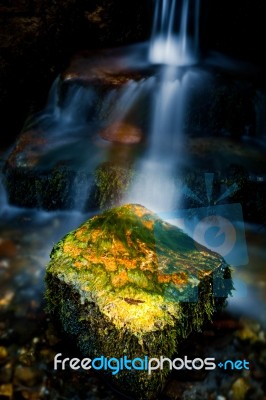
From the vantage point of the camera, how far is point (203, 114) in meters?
6.10

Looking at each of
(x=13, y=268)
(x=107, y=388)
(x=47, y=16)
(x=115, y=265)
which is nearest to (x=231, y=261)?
(x=115, y=265)

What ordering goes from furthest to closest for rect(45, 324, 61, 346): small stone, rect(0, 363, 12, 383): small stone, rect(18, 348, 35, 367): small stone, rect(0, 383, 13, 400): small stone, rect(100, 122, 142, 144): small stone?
1. rect(100, 122, 142, 144): small stone
2. rect(45, 324, 61, 346): small stone
3. rect(18, 348, 35, 367): small stone
4. rect(0, 363, 12, 383): small stone
5. rect(0, 383, 13, 400): small stone

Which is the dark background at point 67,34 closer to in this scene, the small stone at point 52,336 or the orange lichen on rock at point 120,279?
the small stone at point 52,336

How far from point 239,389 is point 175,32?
8.19 metres

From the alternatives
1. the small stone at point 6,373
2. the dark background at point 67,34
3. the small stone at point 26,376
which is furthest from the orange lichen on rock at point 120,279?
the dark background at point 67,34

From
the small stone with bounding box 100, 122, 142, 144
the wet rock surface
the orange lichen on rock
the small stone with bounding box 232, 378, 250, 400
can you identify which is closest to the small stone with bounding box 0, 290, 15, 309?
the wet rock surface

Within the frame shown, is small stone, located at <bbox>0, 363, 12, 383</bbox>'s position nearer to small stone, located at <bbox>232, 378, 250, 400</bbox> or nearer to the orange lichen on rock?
the orange lichen on rock

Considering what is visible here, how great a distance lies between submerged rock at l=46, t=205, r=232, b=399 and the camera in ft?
7.84

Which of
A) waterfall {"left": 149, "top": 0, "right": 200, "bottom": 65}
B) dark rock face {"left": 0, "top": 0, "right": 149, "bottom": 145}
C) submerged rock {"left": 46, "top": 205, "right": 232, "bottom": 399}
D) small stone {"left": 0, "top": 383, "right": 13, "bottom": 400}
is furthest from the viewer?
waterfall {"left": 149, "top": 0, "right": 200, "bottom": 65}

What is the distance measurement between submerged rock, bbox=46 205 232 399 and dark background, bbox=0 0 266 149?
536 centimetres

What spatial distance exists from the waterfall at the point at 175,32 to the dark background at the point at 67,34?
0.20 m

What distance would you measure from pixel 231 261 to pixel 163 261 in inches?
61.5

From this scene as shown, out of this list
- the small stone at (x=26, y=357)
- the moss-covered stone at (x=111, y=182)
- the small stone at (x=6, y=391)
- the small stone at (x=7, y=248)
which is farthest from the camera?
the moss-covered stone at (x=111, y=182)

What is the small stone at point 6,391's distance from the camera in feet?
8.48
